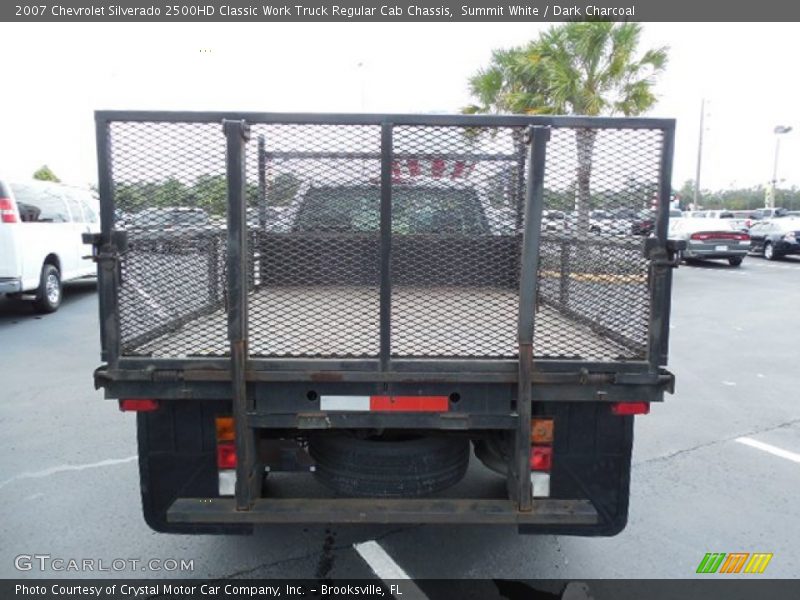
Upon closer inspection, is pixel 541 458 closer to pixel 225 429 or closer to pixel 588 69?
pixel 225 429

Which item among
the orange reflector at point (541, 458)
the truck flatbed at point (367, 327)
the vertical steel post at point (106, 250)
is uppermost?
the vertical steel post at point (106, 250)

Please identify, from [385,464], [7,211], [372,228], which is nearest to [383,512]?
[385,464]

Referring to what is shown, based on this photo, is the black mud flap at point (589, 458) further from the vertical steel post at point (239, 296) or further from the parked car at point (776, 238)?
the parked car at point (776, 238)

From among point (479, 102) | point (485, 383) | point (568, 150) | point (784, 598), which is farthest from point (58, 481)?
point (479, 102)

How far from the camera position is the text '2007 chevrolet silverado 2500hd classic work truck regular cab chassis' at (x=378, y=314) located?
2404mm

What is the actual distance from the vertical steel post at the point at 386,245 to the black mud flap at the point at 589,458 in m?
0.73

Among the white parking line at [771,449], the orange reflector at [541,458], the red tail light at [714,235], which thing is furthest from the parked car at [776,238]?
the orange reflector at [541,458]

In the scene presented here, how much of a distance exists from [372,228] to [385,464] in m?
1.08

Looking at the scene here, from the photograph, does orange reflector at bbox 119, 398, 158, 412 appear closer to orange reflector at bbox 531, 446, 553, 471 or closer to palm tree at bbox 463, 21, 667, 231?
orange reflector at bbox 531, 446, 553, 471

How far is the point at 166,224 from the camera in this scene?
266 cm

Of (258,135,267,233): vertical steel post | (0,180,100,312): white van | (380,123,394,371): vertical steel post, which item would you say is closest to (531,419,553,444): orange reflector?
(380,123,394,371): vertical steel post

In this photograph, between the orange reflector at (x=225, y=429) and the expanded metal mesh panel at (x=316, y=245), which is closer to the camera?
the expanded metal mesh panel at (x=316, y=245)

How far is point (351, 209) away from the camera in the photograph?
261 centimetres

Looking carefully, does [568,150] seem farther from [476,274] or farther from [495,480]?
[495,480]
